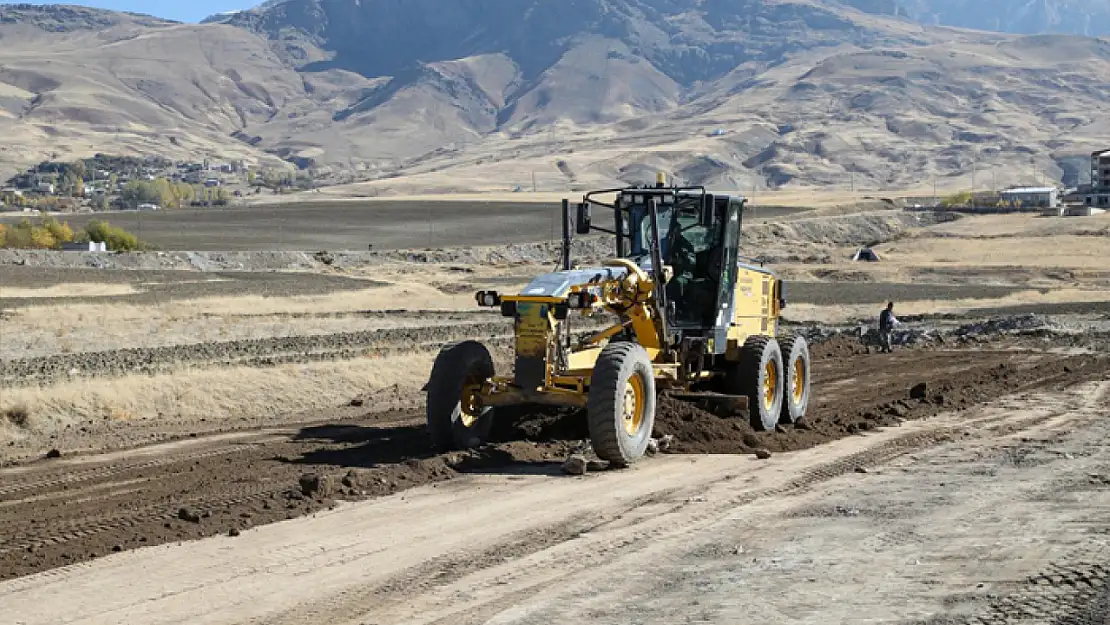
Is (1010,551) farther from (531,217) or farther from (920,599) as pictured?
(531,217)

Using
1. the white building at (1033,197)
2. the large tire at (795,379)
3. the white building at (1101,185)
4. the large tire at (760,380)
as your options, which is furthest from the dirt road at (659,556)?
the white building at (1033,197)

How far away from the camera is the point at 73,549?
40.7 feet

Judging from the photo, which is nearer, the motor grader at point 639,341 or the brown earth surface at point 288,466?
the brown earth surface at point 288,466

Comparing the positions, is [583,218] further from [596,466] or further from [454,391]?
[596,466]

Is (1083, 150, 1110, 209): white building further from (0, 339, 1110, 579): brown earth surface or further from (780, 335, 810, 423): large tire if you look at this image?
(780, 335, 810, 423): large tire

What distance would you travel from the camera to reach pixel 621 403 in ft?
51.6

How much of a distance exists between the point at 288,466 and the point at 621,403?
3.80 meters

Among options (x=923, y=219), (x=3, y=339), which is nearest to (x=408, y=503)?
(x=3, y=339)

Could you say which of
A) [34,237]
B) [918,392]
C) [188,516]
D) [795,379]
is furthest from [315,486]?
[34,237]

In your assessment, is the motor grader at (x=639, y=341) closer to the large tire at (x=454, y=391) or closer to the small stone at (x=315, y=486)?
the large tire at (x=454, y=391)

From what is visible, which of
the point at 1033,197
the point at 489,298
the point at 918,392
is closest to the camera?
the point at 489,298

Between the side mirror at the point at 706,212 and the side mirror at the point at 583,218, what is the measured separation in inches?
52.1

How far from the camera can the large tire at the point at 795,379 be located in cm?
1961

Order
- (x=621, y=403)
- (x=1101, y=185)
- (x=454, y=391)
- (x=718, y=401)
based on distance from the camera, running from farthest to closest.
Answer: (x=1101, y=185), (x=718, y=401), (x=454, y=391), (x=621, y=403)
